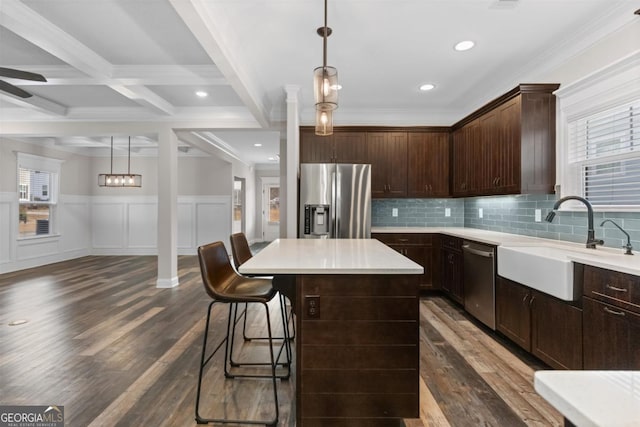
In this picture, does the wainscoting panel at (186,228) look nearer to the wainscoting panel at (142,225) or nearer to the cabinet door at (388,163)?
the wainscoting panel at (142,225)

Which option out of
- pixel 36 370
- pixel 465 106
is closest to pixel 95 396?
pixel 36 370

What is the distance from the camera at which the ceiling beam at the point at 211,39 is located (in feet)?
6.30

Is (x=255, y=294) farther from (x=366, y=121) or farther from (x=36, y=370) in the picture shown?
(x=366, y=121)

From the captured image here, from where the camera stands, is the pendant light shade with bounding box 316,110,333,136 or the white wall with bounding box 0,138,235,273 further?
the white wall with bounding box 0,138,235,273

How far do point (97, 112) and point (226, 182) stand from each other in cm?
344

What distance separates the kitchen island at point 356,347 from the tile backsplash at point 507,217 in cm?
189

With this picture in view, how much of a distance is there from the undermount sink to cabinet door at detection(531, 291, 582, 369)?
3.6 inches

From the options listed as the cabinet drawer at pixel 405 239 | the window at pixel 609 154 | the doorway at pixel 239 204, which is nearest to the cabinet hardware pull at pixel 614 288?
the window at pixel 609 154

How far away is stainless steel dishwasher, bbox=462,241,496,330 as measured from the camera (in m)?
2.97

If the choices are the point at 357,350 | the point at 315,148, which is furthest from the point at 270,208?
the point at 357,350

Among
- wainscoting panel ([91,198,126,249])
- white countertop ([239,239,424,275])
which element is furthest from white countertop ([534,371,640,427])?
wainscoting panel ([91,198,126,249])

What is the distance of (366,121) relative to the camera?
15.7 feet

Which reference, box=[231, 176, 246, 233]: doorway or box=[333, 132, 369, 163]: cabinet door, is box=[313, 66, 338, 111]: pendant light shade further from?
box=[231, 176, 246, 233]: doorway

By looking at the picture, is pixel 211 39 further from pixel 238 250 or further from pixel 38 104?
pixel 38 104
